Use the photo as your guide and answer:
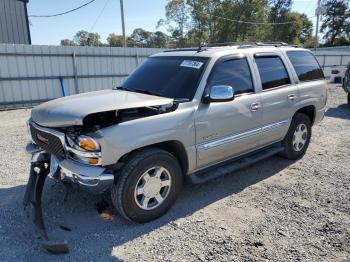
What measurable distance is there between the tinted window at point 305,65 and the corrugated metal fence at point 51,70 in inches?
380

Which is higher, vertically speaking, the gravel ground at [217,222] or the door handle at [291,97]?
the door handle at [291,97]

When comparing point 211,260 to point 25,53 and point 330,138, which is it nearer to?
point 330,138

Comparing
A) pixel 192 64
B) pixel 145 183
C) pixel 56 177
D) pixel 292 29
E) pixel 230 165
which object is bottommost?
pixel 230 165

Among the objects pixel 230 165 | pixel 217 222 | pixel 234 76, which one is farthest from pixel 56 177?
pixel 234 76

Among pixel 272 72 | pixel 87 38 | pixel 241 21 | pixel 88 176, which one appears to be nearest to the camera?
pixel 88 176

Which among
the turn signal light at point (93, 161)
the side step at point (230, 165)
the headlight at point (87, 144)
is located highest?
the headlight at point (87, 144)

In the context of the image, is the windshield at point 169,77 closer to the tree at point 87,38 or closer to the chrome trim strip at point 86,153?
the chrome trim strip at point 86,153

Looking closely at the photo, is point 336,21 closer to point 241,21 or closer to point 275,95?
point 241,21

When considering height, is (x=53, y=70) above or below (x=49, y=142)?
above

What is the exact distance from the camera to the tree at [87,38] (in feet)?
229

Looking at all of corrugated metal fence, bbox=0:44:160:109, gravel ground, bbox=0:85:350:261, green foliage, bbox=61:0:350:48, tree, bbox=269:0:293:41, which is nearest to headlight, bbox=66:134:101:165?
gravel ground, bbox=0:85:350:261

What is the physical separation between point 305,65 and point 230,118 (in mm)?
2438

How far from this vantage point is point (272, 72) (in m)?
4.98

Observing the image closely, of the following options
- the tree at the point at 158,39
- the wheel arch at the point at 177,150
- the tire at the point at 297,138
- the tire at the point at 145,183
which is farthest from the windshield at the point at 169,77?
the tree at the point at 158,39
